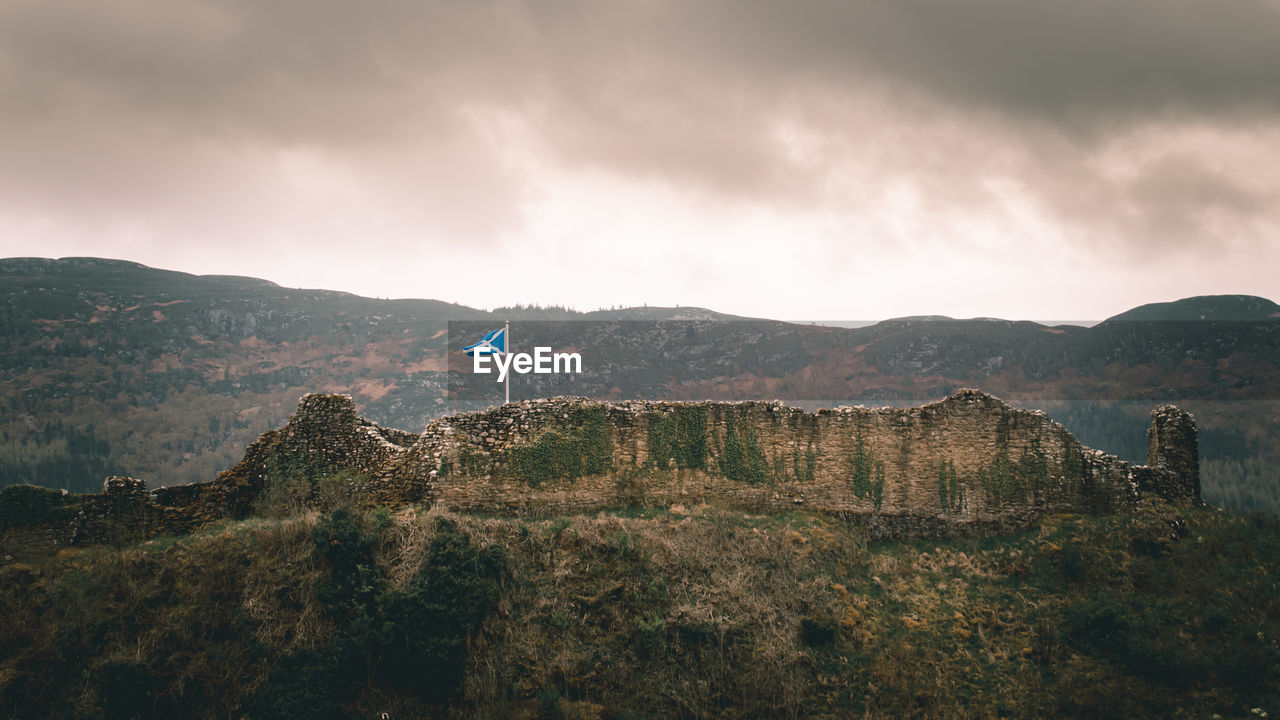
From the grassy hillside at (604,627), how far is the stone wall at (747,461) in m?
2.22

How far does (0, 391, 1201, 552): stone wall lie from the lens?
15625mm

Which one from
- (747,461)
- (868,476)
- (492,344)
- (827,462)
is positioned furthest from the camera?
(492,344)

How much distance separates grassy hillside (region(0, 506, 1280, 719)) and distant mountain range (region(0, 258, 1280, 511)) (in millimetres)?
47192

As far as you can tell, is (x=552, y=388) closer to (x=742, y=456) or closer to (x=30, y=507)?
(x=742, y=456)

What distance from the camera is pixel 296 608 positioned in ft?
35.2

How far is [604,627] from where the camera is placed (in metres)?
11.7

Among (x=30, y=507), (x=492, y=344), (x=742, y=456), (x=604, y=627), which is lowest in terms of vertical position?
(x=604, y=627)

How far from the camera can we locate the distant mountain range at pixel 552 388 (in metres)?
59.5

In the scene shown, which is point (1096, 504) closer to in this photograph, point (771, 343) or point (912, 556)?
point (912, 556)

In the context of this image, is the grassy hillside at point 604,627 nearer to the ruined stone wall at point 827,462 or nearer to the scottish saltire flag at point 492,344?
the ruined stone wall at point 827,462

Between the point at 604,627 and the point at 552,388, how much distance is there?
2463 inches

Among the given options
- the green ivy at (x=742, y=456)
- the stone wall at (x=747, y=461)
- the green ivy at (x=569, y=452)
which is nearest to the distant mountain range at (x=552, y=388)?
the stone wall at (x=747, y=461)

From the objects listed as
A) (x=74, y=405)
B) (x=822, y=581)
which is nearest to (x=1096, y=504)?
(x=822, y=581)

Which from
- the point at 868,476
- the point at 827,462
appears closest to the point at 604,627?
the point at 827,462
